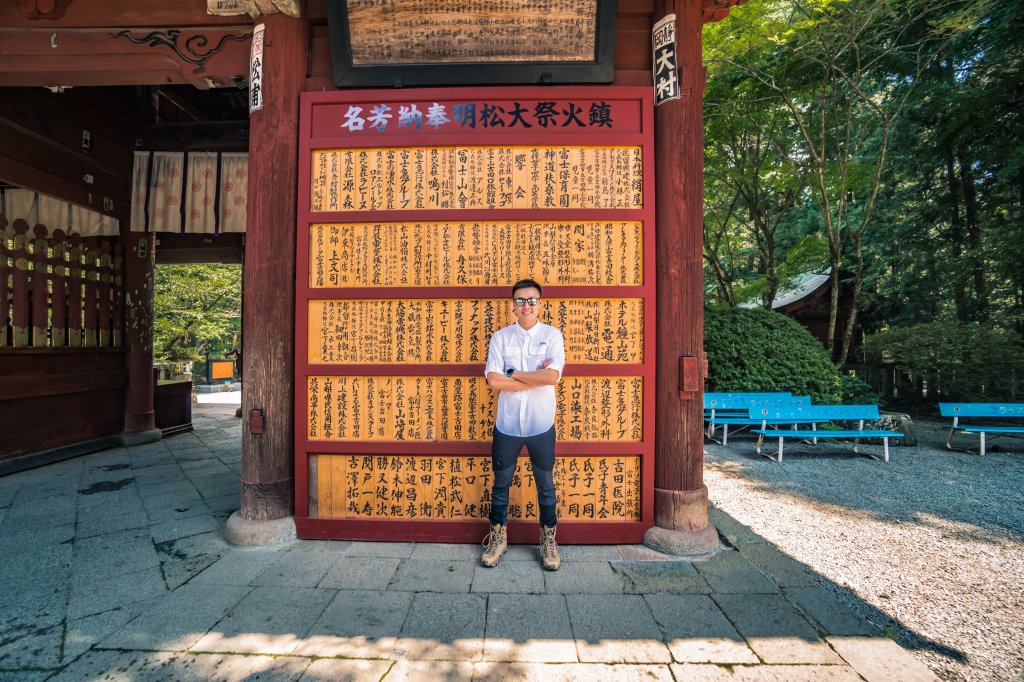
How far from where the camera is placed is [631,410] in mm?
3557

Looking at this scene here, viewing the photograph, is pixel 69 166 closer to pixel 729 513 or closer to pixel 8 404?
pixel 8 404

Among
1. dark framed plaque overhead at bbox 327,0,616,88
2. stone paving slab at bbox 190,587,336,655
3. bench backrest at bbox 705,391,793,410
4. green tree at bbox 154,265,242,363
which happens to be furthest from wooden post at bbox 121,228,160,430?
bench backrest at bbox 705,391,793,410

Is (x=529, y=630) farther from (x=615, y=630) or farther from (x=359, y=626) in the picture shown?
(x=359, y=626)

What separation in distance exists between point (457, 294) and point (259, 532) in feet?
8.18

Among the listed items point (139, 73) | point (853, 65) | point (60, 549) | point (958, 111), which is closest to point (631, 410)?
point (60, 549)

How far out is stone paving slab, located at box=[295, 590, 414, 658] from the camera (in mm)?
2266

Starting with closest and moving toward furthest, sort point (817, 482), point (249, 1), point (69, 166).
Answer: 1. point (249, 1)
2. point (817, 482)
3. point (69, 166)

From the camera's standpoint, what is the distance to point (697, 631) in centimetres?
244

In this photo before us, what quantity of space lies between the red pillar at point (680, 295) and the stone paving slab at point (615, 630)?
90 centimetres

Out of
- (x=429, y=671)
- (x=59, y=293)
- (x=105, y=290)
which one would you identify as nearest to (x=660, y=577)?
(x=429, y=671)

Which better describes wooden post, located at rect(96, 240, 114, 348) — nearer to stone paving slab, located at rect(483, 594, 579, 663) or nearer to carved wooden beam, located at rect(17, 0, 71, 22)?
carved wooden beam, located at rect(17, 0, 71, 22)

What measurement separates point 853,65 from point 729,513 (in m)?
11.3

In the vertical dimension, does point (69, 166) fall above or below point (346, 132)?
above

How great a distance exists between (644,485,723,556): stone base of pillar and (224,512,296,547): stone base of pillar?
2.93 m
